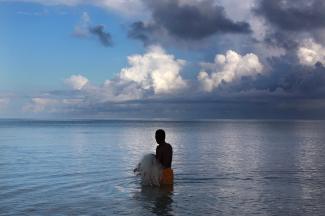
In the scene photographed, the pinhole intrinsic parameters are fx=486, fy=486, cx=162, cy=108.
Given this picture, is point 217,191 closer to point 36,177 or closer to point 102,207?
point 102,207

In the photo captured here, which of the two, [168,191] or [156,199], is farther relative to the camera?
[168,191]

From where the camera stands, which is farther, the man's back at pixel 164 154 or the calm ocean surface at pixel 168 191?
the man's back at pixel 164 154

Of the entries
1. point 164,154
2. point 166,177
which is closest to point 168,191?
point 166,177

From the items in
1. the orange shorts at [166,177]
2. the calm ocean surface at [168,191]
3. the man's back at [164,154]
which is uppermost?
the man's back at [164,154]

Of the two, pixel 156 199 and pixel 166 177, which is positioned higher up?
pixel 166 177

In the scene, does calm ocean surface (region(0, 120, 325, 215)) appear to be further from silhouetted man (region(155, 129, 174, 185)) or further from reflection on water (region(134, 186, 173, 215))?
silhouetted man (region(155, 129, 174, 185))

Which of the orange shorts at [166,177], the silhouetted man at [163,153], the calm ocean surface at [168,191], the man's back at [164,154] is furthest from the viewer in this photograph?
the orange shorts at [166,177]

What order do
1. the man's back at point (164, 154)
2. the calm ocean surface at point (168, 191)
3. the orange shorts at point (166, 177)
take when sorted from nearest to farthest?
the calm ocean surface at point (168, 191) < the man's back at point (164, 154) < the orange shorts at point (166, 177)

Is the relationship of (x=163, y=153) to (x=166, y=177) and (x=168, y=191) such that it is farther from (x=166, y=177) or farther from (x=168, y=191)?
(x=168, y=191)

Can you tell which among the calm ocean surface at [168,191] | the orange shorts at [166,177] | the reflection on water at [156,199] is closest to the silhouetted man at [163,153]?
the orange shorts at [166,177]

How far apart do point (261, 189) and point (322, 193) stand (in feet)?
9.57

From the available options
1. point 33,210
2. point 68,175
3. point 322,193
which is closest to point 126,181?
point 68,175

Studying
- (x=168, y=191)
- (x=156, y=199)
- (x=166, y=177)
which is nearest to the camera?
(x=156, y=199)

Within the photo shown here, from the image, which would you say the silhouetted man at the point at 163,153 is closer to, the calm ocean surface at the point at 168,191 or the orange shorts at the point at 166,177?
the orange shorts at the point at 166,177
